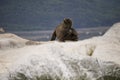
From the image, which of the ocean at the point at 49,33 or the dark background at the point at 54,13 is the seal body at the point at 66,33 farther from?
the dark background at the point at 54,13

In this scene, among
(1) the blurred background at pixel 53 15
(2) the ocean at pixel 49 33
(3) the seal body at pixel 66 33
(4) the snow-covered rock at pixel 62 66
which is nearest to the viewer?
(4) the snow-covered rock at pixel 62 66

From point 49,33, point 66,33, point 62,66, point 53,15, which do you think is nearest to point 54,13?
point 53,15

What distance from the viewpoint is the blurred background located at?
7.50 metres

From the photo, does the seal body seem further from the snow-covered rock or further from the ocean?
the snow-covered rock

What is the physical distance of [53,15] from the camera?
787cm

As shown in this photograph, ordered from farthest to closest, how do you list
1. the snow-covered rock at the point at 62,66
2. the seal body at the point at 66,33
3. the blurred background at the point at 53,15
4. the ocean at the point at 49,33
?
the blurred background at the point at 53,15, the ocean at the point at 49,33, the seal body at the point at 66,33, the snow-covered rock at the point at 62,66

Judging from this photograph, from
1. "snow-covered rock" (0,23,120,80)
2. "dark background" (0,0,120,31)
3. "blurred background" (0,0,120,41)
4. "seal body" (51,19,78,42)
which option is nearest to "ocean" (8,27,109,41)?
"blurred background" (0,0,120,41)

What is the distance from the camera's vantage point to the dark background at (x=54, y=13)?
7.55 m

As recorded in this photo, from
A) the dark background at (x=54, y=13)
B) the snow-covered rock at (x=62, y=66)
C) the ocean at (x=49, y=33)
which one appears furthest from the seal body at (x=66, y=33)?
the snow-covered rock at (x=62, y=66)

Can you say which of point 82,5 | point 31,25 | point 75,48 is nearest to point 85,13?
point 82,5

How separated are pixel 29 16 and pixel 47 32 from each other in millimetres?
639

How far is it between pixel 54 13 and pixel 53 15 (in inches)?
2.4

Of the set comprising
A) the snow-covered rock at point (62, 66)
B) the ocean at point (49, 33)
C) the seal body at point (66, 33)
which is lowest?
the ocean at point (49, 33)

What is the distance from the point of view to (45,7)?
25.6 ft
